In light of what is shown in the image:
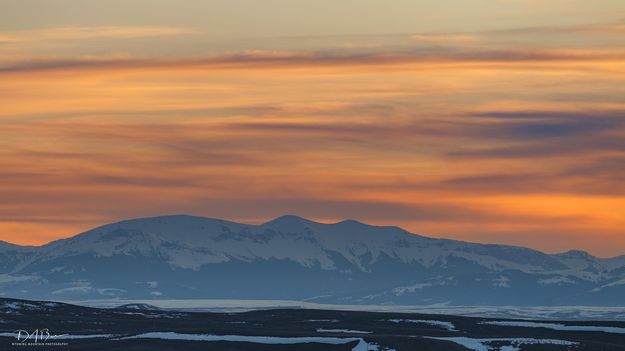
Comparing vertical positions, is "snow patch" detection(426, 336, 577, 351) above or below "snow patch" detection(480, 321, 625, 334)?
below

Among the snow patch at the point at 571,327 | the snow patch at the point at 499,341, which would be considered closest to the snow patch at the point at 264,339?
the snow patch at the point at 499,341

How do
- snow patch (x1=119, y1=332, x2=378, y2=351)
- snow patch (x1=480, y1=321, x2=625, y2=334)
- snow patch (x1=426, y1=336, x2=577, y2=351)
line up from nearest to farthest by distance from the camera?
snow patch (x1=119, y1=332, x2=378, y2=351) < snow patch (x1=426, y1=336, x2=577, y2=351) < snow patch (x1=480, y1=321, x2=625, y2=334)

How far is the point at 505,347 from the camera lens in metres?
157

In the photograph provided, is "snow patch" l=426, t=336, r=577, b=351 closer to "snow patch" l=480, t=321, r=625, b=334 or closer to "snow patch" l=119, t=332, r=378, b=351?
"snow patch" l=119, t=332, r=378, b=351

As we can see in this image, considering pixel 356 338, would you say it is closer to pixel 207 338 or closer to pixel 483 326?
pixel 207 338

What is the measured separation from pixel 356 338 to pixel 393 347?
5413 millimetres

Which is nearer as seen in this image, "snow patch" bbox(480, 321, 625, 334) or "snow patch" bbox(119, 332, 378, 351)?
"snow patch" bbox(119, 332, 378, 351)

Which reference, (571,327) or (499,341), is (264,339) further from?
(571,327)

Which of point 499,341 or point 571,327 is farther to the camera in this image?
point 571,327

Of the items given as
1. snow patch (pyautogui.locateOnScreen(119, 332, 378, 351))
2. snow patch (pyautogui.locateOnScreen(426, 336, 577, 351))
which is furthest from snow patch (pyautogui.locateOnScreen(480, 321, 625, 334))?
snow patch (pyautogui.locateOnScreen(119, 332, 378, 351))

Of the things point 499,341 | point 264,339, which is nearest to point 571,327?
point 499,341

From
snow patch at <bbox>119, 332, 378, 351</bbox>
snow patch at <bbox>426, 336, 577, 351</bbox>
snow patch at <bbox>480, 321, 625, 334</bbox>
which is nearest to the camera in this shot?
snow patch at <bbox>119, 332, 378, 351</bbox>

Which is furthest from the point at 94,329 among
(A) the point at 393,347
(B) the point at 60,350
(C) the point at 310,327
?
(A) the point at 393,347

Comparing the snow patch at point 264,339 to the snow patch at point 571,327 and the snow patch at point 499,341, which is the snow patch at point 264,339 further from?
the snow patch at point 571,327
